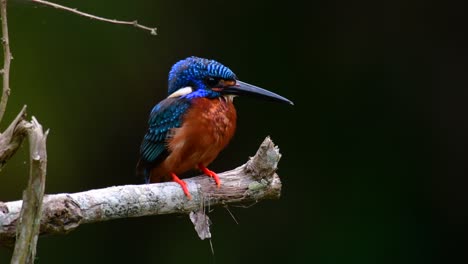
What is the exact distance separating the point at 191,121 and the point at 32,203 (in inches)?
53.5

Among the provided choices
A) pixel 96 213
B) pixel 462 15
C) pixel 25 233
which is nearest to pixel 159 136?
pixel 96 213

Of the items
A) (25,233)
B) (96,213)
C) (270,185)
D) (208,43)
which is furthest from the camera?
(208,43)

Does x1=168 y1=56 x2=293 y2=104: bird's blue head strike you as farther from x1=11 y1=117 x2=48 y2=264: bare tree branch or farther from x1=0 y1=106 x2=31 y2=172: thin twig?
x1=11 y1=117 x2=48 y2=264: bare tree branch

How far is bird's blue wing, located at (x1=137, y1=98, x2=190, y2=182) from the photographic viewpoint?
379 cm

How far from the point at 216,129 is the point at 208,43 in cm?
223

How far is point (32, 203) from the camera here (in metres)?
2.47

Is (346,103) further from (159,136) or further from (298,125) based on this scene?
(159,136)

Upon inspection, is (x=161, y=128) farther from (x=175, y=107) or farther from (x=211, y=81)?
(x=211, y=81)

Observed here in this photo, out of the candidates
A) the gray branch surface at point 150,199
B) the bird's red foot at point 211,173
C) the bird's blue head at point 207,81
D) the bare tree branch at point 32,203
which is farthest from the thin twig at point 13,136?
the bird's blue head at point 207,81

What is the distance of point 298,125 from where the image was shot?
607 cm

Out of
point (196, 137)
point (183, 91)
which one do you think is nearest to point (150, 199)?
point (196, 137)

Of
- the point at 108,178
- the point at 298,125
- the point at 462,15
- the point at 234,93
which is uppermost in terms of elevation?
the point at 462,15

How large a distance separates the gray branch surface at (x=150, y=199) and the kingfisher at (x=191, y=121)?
Result: 0.63 feet

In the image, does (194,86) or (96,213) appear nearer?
(96,213)
